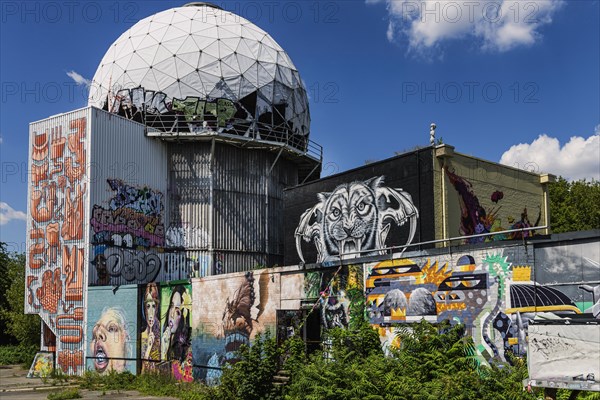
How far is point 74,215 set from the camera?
2919cm

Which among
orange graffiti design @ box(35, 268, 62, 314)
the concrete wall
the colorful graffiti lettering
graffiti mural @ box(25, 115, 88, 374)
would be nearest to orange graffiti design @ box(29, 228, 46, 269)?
graffiti mural @ box(25, 115, 88, 374)

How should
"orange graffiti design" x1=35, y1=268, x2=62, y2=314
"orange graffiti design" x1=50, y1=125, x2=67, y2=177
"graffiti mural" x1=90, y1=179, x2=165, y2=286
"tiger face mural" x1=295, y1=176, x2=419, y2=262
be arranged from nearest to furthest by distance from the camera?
"tiger face mural" x1=295, y1=176, x2=419, y2=262
"graffiti mural" x1=90, y1=179, x2=165, y2=286
"orange graffiti design" x1=35, y1=268, x2=62, y2=314
"orange graffiti design" x1=50, y1=125, x2=67, y2=177

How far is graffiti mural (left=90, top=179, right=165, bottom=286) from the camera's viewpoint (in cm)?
2906

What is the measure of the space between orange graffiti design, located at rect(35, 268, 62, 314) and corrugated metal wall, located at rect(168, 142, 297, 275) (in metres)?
5.84

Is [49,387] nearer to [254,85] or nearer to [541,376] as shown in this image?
[254,85]

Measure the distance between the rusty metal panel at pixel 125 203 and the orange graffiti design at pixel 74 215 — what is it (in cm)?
58

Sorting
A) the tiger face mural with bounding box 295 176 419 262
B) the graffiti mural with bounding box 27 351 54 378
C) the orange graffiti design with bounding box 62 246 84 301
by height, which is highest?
the tiger face mural with bounding box 295 176 419 262

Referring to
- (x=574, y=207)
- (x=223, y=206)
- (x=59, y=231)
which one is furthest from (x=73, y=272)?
(x=574, y=207)

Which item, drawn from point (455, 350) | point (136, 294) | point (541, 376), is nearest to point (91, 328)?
point (136, 294)

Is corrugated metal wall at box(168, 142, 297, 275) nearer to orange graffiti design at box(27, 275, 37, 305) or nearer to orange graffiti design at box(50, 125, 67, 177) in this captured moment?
orange graffiti design at box(50, 125, 67, 177)

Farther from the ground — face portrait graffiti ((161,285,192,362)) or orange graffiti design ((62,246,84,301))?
orange graffiti design ((62,246,84,301))

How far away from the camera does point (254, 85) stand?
34.8m

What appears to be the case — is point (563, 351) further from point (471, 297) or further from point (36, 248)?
point (36, 248)

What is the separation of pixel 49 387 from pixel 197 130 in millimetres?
14342
